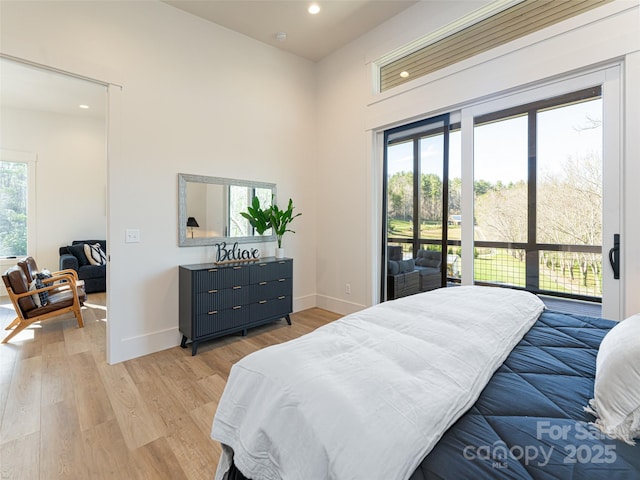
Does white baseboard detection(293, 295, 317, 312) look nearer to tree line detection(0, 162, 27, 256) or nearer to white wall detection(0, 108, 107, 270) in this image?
white wall detection(0, 108, 107, 270)

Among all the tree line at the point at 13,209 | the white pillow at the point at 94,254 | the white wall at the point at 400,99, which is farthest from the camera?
the white pillow at the point at 94,254

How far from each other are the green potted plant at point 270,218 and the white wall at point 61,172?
3177mm

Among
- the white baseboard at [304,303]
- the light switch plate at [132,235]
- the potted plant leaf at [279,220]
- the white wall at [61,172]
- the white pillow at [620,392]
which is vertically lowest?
the white baseboard at [304,303]

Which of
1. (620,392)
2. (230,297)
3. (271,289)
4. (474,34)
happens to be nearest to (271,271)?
(271,289)

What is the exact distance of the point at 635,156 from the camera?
2037 mm

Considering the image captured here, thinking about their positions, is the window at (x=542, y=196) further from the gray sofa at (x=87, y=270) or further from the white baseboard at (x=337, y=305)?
the gray sofa at (x=87, y=270)

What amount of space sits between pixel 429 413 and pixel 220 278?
8.32 feet

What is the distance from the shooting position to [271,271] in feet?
11.1

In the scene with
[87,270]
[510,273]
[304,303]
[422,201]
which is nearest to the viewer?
[510,273]

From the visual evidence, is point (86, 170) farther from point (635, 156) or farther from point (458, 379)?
point (635, 156)

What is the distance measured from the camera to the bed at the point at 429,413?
2.18 feet

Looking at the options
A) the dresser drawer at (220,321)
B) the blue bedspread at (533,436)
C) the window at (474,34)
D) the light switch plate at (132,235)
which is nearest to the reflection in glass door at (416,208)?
the window at (474,34)

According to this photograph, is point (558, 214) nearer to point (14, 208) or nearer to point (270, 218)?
point (270, 218)

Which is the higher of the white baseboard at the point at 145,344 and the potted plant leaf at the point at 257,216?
the potted plant leaf at the point at 257,216
